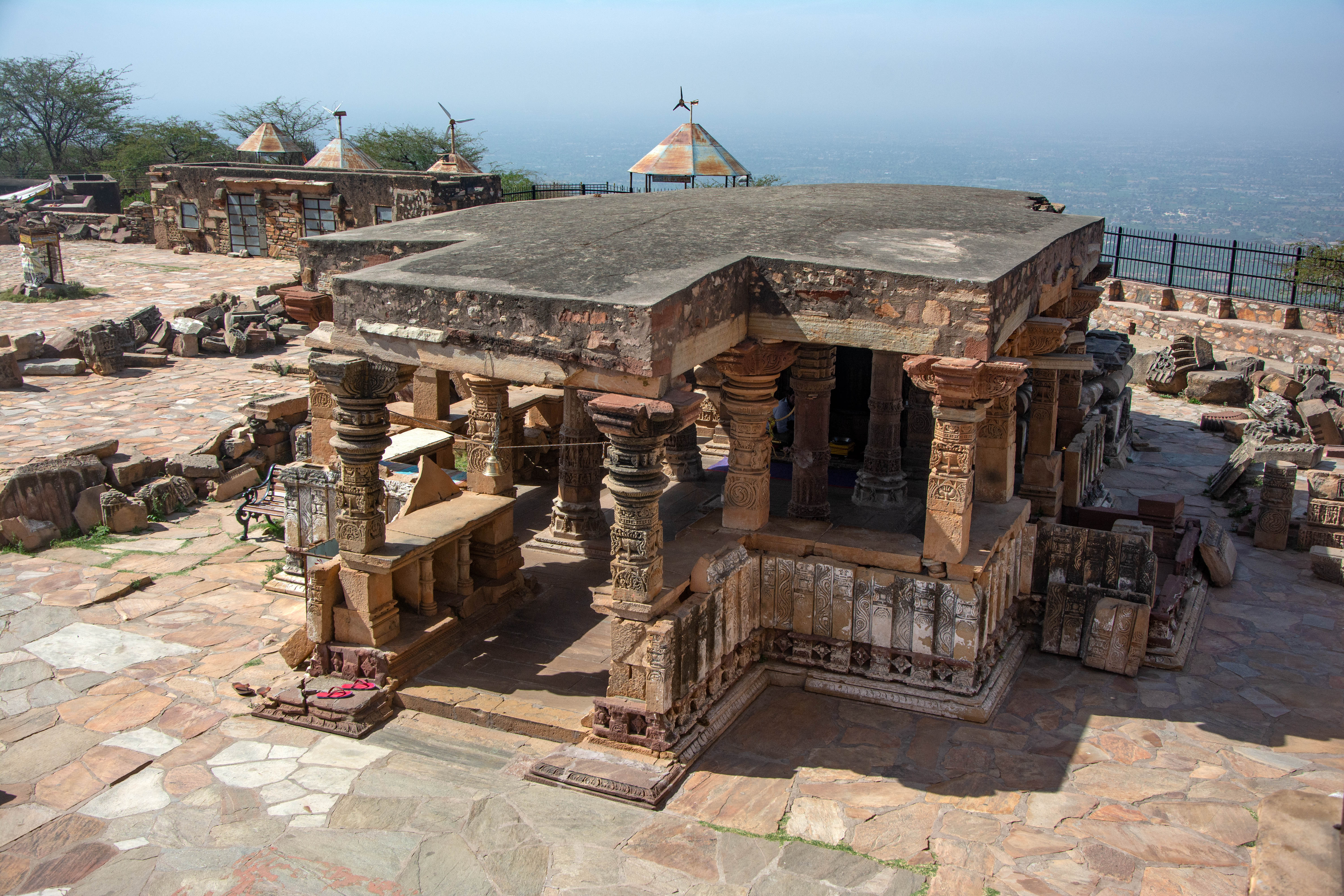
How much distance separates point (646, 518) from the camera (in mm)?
6074

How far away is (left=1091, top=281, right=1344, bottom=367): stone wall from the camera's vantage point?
61.4 feet

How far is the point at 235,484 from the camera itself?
11.4 m

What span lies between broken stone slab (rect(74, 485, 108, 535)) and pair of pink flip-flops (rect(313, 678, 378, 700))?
4.71 m

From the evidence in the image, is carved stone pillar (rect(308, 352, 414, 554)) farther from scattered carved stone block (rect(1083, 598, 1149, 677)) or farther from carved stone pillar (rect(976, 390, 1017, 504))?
scattered carved stone block (rect(1083, 598, 1149, 677))

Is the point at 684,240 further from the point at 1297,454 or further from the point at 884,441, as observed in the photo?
the point at 1297,454

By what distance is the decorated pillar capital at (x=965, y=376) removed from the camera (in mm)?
6156

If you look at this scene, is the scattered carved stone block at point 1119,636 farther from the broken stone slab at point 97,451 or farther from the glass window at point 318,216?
the glass window at point 318,216

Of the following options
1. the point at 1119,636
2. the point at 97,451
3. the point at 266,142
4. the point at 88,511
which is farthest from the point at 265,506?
the point at 266,142

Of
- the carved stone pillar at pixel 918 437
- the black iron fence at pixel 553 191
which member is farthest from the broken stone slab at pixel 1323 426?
the black iron fence at pixel 553 191

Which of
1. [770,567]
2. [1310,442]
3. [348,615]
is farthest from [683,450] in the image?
[1310,442]

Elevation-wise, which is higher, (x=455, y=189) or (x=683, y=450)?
(x=455, y=189)

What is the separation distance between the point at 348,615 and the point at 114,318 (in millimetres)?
15726

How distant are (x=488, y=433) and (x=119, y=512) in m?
3.98

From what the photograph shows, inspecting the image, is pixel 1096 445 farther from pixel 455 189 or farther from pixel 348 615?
pixel 455 189
